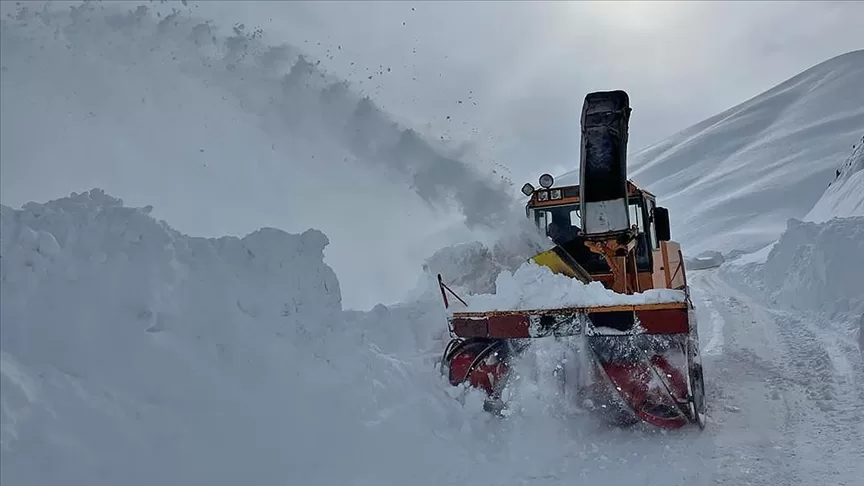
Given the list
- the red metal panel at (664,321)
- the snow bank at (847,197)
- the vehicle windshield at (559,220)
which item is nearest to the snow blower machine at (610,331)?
the red metal panel at (664,321)

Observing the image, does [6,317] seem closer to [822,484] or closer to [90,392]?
[90,392]

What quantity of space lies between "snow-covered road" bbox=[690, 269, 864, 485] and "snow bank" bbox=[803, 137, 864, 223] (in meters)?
8.28

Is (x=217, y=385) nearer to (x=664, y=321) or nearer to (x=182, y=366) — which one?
(x=182, y=366)

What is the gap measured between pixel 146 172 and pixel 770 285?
1395 cm

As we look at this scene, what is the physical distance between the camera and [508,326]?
5.75 meters

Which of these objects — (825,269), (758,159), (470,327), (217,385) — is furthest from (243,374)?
(758,159)

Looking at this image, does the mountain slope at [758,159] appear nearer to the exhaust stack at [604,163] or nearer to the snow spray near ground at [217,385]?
the exhaust stack at [604,163]

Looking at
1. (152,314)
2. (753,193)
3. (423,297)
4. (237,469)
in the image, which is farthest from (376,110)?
(753,193)

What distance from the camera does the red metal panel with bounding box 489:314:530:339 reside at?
570 cm

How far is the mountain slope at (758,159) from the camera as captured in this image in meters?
42.6

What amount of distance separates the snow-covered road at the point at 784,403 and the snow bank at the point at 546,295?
1196mm

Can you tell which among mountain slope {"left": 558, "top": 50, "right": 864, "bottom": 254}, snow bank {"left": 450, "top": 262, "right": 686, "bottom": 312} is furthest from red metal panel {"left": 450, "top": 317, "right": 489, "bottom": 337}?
mountain slope {"left": 558, "top": 50, "right": 864, "bottom": 254}

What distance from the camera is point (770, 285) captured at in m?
15.4

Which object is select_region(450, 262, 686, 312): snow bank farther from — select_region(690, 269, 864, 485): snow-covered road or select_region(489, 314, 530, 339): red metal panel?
select_region(690, 269, 864, 485): snow-covered road
